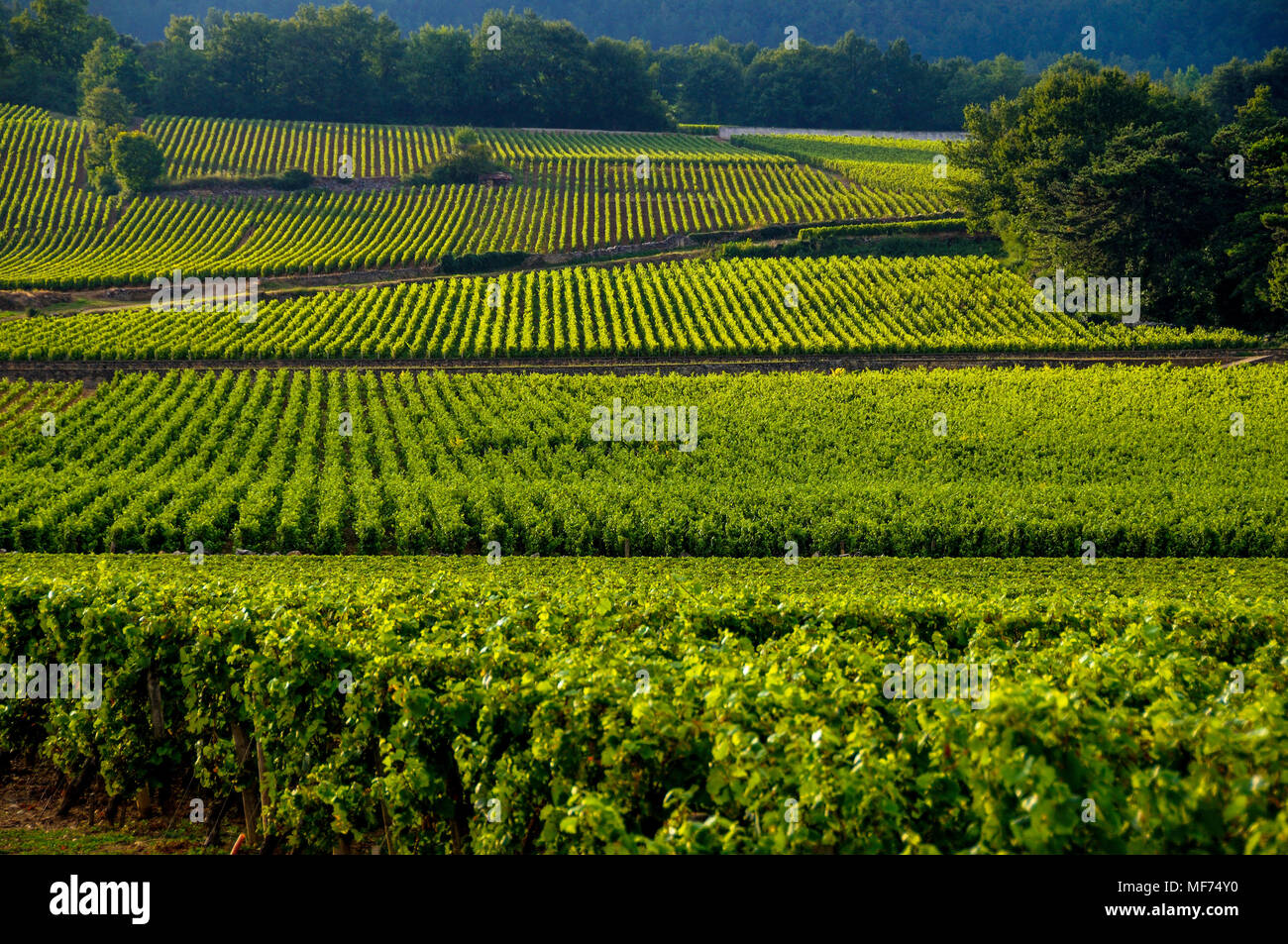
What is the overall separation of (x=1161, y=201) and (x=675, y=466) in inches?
1517

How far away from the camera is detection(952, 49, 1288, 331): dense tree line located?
49406 millimetres

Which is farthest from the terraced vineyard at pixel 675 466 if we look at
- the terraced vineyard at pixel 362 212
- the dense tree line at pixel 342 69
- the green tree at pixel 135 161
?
the dense tree line at pixel 342 69

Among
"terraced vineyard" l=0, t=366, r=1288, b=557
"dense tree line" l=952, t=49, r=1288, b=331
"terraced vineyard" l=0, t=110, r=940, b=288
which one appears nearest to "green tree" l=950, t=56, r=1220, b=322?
"dense tree line" l=952, t=49, r=1288, b=331

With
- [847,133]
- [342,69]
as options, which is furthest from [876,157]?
[342,69]

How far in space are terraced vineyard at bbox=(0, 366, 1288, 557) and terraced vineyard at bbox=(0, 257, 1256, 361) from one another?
5273 millimetres

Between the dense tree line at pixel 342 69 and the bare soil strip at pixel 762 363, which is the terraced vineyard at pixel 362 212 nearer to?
the dense tree line at pixel 342 69

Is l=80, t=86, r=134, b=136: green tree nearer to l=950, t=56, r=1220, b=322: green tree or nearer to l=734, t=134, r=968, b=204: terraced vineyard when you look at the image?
l=734, t=134, r=968, b=204: terraced vineyard

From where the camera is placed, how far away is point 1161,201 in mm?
51812

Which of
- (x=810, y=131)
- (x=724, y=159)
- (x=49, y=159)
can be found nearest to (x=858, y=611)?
(x=724, y=159)

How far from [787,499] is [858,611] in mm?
15350

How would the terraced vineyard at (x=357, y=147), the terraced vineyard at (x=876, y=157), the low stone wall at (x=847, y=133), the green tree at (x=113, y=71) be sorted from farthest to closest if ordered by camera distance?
the low stone wall at (x=847, y=133) → the green tree at (x=113, y=71) → the terraced vineyard at (x=357, y=147) → the terraced vineyard at (x=876, y=157)

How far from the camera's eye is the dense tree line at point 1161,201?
49.4 m

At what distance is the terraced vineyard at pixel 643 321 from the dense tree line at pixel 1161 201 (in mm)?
3327
